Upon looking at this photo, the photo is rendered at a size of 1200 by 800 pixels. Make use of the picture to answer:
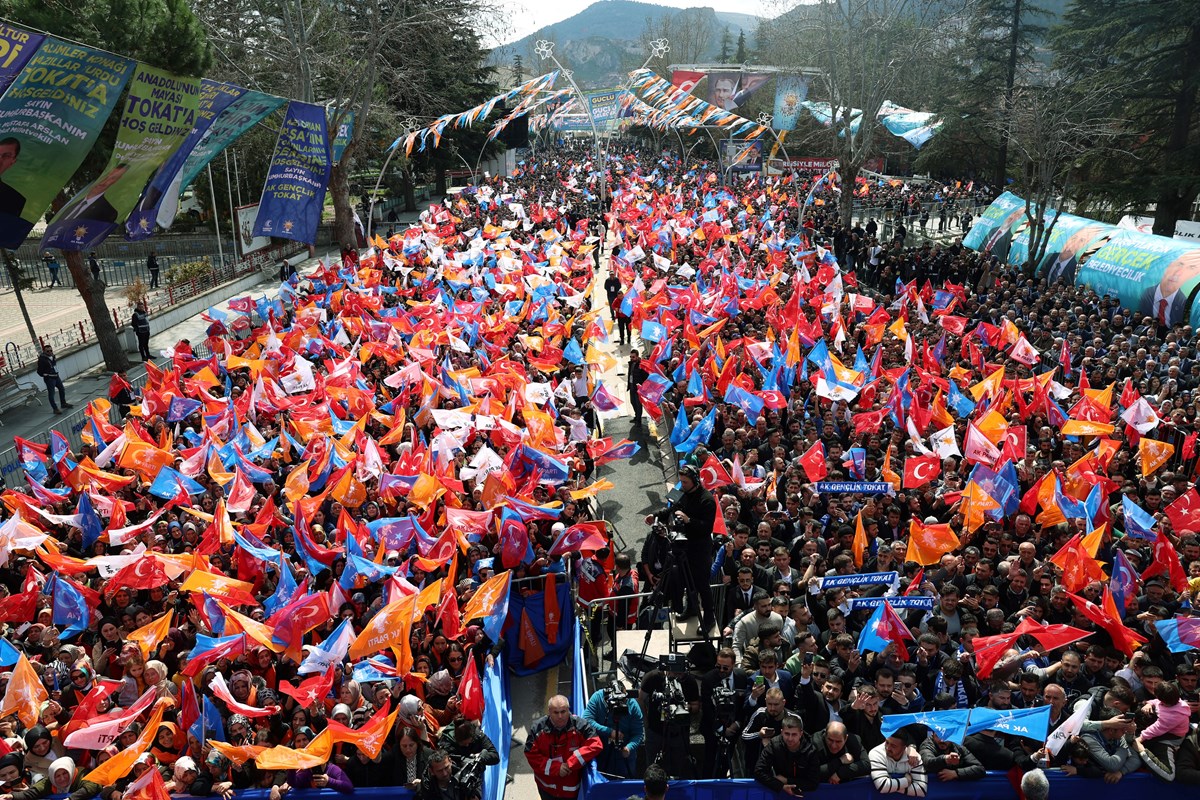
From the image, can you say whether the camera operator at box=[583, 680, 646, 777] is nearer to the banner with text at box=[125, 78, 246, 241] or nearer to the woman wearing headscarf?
the woman wearing headscarf

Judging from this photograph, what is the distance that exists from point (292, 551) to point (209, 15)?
30.1 metres

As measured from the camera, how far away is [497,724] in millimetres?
7551

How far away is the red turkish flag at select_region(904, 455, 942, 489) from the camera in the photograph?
1046cm

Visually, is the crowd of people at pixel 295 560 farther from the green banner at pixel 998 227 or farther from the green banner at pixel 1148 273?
the green banner at pixel 998 227

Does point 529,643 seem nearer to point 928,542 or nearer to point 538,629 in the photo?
point 538,629

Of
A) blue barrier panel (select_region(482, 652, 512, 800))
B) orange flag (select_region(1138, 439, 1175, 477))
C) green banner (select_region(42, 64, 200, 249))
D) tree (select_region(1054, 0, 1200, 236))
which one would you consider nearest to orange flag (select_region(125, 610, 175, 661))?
blue barrier panel (select_region(482, 652, 512, 800))

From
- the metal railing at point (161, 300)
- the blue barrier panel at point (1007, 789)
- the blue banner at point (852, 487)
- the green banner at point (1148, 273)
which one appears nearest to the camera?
the blue barrier panel at point (1007, 789)

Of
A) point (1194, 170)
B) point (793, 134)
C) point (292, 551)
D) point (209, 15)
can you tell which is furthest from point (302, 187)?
point (793, 134)

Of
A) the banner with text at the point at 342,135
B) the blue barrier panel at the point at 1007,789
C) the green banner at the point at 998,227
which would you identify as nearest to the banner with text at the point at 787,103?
the green banner at the point at 998,227

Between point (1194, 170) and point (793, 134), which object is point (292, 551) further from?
point (793, 134)

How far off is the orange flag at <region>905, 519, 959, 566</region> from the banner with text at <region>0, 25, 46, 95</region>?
12532mm

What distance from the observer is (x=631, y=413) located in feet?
55.6

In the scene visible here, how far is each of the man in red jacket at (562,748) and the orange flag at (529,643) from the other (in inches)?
104

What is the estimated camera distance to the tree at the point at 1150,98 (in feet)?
91.6
